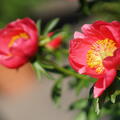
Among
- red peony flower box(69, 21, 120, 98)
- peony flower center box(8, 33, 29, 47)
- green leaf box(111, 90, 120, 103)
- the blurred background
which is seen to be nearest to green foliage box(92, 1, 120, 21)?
peony flower center box(8, 33, 29, 47)

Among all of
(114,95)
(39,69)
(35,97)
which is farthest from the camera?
(35,97)

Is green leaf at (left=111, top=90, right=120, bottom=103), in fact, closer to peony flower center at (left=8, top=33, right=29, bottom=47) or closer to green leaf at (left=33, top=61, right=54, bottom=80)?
green leaf at (left=33, top=61, right=54, bottom=80)

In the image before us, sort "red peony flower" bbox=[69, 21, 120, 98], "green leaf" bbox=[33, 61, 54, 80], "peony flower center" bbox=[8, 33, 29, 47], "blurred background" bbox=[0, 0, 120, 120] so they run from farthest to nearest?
"blurred background" bbox=[0, 0, 120, 120] < "peony flower center" bbox=[8, 33, 29, 47] < "green leaf" bbox=[33, 61, 54, 80] < "red peony flower" bbox=[69, 21, 120, 98]

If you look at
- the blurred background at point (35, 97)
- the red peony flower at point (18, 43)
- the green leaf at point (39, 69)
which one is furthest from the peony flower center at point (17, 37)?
the blurred background at point (35, 97)

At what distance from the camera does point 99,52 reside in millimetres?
1215

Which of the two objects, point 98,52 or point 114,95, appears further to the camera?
point 98,52

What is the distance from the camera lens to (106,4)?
160 centimetres

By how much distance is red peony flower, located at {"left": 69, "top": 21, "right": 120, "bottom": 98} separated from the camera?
1060 millimetres

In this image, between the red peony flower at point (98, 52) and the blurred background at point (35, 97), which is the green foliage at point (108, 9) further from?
the blurred background at point (35, 97)

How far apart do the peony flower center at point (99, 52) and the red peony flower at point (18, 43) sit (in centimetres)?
28

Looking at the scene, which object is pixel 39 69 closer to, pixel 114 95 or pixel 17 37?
Result: pixel 17 37

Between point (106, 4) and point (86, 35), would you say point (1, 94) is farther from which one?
point (86, 35)

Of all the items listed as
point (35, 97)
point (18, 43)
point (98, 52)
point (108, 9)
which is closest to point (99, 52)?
point (98, 52)

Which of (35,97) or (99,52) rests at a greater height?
(99,52)
